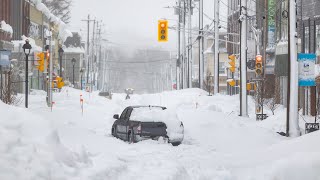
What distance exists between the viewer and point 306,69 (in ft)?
69.8

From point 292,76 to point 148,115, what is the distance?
6.04 metres

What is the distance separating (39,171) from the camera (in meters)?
8.45

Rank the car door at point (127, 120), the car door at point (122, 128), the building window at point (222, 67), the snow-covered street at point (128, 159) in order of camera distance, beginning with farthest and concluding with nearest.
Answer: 1. the building window at point (222, 67)
2. the car door at point (122, 128)
3. the car door at point (127, 120)
4. the snow-covered street at point (128, 159)

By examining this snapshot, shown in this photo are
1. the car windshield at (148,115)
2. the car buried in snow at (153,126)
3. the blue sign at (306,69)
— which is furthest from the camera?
the blue sign at (306,69)

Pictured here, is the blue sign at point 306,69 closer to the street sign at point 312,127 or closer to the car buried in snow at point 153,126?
the street sign at point 312,127

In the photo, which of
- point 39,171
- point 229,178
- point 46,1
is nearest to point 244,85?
point 229,178

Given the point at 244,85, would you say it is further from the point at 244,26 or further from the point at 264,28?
the point at 264,28

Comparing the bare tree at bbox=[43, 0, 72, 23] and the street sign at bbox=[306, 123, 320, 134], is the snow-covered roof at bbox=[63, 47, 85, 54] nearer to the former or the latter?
the bare tree at bbox=[43, 0, 72, 23]

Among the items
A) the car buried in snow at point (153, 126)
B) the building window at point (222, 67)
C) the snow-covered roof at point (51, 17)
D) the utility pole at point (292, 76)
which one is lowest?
the car buried in snow at point (153, 126)

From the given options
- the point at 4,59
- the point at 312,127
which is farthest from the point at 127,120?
the point at 4,59

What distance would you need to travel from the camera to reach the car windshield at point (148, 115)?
59.0ft

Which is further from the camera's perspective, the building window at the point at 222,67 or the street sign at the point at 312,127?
the building window at the point at 222,67

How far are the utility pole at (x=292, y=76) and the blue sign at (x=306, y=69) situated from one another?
358mm

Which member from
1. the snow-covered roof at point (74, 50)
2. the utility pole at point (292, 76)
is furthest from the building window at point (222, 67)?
the utility pole at point (292, 76)
